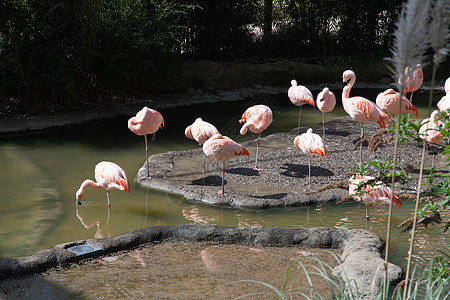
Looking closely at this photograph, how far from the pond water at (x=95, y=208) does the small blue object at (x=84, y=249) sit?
1.44 feet

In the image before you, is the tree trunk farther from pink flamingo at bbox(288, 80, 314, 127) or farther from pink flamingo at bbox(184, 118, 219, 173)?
pink flamingo at bbox(184, 118, 219, 173)

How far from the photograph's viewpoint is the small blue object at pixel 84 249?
3221 millimetres

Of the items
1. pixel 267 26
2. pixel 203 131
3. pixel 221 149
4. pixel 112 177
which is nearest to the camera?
pixel 112 177

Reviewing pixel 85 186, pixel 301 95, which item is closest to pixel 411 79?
pixel 85 186

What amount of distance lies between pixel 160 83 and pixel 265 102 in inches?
72.9

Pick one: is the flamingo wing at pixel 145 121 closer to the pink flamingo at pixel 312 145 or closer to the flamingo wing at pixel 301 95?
the pink flamingo at pixel 312 145

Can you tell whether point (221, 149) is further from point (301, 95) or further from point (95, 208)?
point (301, 95)

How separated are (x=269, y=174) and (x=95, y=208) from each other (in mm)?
1738

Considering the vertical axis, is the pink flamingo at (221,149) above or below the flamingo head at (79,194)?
above

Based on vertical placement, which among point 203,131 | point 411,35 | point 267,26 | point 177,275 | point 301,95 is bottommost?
point 177,275

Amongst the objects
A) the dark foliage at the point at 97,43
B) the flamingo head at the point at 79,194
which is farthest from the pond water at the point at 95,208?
the dark foliage at the point at 97,43

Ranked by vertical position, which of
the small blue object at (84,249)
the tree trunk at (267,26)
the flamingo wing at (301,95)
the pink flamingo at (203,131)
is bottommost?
the small blue object at (84,249)

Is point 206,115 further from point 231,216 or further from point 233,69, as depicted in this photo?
point 231,216

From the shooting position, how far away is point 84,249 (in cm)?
327
